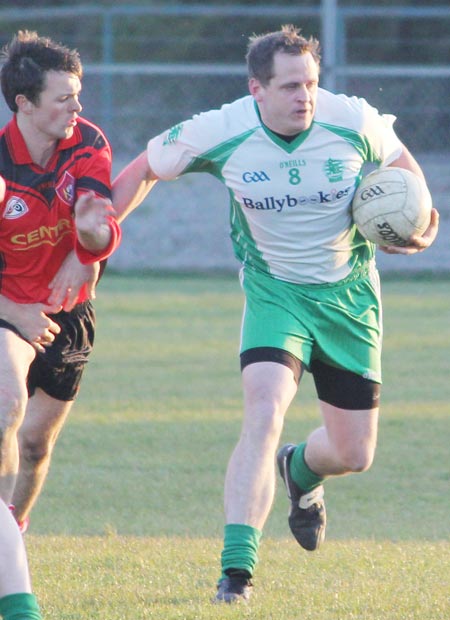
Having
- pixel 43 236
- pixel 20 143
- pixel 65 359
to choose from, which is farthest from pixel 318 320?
pixel 20 143

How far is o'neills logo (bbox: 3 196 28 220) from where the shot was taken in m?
5.45

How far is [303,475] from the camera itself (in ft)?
20.6

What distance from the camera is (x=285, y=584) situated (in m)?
5.36

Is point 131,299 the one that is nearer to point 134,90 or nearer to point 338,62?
point 338,62

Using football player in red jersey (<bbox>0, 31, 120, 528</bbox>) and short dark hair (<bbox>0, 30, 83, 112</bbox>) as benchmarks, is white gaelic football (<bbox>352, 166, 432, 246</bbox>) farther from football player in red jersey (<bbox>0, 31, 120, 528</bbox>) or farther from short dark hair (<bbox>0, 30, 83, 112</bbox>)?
short dark hair (<bbox>0, 30, 83, 112</bbox>)

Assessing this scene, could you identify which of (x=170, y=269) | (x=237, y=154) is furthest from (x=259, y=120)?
(x=170, y=269)

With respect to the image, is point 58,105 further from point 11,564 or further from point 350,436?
point 11,564

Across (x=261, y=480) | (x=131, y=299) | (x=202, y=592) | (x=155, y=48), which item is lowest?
(x=202, y=592)

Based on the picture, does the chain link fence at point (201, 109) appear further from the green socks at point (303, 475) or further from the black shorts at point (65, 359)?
the black shorts at point (65, 359)

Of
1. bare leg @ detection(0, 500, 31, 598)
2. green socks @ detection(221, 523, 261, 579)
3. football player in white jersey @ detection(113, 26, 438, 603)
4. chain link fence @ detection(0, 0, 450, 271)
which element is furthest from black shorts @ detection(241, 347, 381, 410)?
chain link fence @ detection(0, 0, 450, 271)

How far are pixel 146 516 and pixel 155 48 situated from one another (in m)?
21.1

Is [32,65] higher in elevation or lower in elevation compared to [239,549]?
higher

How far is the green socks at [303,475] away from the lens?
20.5ft

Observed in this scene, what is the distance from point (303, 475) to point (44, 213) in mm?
1772
